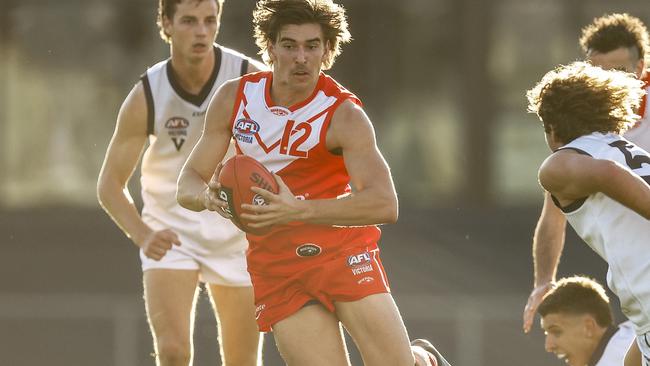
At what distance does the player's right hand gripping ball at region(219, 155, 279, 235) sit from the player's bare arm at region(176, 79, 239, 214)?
29 cm

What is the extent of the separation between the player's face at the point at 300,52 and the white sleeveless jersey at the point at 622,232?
44.5 inches

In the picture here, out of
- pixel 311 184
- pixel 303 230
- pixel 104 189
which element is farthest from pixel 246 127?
pixel 104 189

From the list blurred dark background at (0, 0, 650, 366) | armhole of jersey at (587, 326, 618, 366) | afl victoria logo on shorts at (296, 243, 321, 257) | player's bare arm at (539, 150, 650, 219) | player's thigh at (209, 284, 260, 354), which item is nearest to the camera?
player's bare arm at (539, 150, 650, 219)

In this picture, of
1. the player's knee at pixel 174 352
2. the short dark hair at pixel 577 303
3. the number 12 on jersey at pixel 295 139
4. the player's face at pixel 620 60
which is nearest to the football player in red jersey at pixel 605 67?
the player's face at pixel 620 60

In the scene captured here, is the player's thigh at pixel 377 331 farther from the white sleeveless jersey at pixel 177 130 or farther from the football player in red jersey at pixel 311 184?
the white sleeveless jersey at pixel 177 130

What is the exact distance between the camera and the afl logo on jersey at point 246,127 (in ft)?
21.2

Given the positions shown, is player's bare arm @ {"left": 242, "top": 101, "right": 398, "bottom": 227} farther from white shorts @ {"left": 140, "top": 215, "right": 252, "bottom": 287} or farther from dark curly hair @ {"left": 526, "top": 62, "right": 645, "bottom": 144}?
white shorts @ {"left": 140, "top": 215, "right": 252, "bottom": 287}

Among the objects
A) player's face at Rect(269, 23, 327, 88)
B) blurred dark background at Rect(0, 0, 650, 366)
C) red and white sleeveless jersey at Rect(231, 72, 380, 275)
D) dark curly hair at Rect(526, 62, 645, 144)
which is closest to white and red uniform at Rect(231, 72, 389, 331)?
red and white sleeveless jersey at Rect(231, 72, 380, 275)

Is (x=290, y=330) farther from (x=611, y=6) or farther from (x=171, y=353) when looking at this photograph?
(x=611, y=6)

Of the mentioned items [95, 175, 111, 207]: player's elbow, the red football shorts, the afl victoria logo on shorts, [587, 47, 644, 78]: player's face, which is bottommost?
the red football shorts

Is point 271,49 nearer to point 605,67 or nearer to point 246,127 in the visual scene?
point 246,127

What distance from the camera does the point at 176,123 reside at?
26.0 ft

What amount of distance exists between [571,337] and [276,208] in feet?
8.40

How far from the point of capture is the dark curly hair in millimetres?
6109
